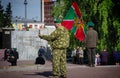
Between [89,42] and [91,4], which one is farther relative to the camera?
[91,4]

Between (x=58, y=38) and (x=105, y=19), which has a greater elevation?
(x=105, y=19)

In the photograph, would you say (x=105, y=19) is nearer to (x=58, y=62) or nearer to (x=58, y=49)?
(x=58, y=49)

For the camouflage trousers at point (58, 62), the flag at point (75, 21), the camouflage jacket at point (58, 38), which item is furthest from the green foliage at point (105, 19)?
the camouflage trousers at point (58, 62)

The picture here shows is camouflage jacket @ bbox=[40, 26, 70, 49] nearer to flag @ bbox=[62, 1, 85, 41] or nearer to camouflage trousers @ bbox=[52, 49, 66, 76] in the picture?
camouflage trousers @ bbox=[52, 49, 66, 76]

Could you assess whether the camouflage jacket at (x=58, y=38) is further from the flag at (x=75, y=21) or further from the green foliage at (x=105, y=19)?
the green foliage at (x=105, y=19)

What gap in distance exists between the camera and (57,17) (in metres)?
29.8

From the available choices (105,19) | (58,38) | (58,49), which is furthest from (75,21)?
(58,49)

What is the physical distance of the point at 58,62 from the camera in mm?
12688

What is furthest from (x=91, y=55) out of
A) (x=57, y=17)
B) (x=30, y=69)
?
(x=57, y=17)

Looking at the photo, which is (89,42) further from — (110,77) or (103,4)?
(103,4)

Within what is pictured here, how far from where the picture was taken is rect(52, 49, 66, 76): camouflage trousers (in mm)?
12680

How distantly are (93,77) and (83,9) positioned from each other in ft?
44.1

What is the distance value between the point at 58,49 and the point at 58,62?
0.40m

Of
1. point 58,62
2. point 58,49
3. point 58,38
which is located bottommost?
point 58,62
